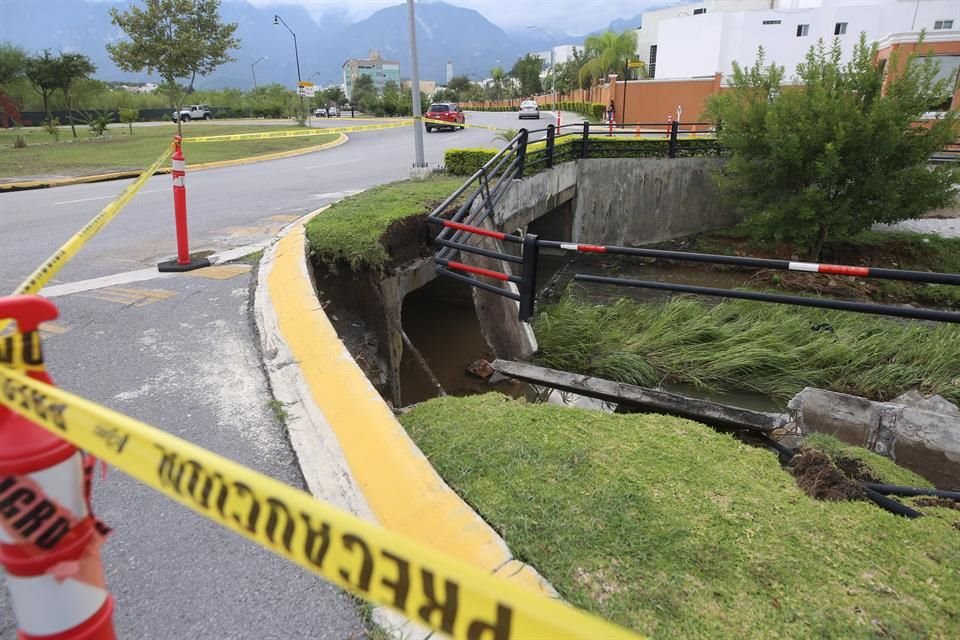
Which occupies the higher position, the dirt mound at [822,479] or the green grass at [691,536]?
the green grass at [691,536]

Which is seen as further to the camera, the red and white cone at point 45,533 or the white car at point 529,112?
the white car at point 529,112

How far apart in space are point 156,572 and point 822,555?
2550 millimetres

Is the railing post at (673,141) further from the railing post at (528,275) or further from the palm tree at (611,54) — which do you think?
the palm tree at (611,54)

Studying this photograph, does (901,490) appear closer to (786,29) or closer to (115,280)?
(115,280)

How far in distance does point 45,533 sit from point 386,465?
1.59m

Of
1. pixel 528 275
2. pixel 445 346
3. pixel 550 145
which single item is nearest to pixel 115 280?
pixel 528 275

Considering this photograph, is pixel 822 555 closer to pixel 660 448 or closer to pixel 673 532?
pixel 673 532

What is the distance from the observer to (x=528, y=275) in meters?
5.93

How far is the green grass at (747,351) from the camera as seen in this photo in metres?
8.48

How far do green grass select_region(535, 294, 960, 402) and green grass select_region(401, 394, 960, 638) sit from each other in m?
5.30

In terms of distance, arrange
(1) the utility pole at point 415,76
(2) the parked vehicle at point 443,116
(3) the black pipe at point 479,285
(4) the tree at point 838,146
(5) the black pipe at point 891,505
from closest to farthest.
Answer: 1. (5) the black pipe at point 891,505
2. (3) the black pipe at point 479,285
3. (1) the utility pole at point 415,76
4. (4) the tree at point 838,146
5. (2) the parked vehicle at point 443,116

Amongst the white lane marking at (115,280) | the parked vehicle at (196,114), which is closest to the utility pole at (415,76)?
the white lane marking at (115,280)

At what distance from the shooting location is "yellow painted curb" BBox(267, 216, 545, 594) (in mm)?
2273

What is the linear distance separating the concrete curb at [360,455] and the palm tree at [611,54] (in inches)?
2324
